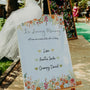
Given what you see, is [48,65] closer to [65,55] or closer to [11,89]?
[65,55]

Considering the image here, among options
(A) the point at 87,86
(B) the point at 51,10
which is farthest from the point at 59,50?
(B) the point at 51,10

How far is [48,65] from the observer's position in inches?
128

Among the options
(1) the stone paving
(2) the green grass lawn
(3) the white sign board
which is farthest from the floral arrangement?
(2) the green grass lawn

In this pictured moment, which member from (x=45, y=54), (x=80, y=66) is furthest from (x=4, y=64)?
(x=45, y=54)

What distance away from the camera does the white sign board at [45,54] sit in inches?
121

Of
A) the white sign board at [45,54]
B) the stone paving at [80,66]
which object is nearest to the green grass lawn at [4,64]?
the stone paving at [80,66]

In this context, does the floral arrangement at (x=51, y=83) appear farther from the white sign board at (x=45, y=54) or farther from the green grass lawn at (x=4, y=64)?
the green grass lawn at (x=4, y=64)

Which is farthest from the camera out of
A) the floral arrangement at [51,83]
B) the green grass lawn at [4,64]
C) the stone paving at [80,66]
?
the green grass lawn at [4,64]

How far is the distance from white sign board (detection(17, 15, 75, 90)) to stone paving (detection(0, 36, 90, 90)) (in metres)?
0.46

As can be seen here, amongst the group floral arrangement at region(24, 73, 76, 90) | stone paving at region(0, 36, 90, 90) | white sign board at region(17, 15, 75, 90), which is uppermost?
white sign board at region(17, 15, 75, 90)

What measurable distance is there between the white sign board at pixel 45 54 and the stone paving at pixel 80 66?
461mm

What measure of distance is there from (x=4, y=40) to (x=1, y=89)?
273 centimetres

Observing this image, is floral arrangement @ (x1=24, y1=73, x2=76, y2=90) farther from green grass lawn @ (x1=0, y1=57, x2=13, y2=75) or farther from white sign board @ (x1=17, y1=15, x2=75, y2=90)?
green grass lawn @ (x1=0, y1=57, x2=13, y2=75)

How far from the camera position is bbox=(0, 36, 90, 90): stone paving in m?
4.49
